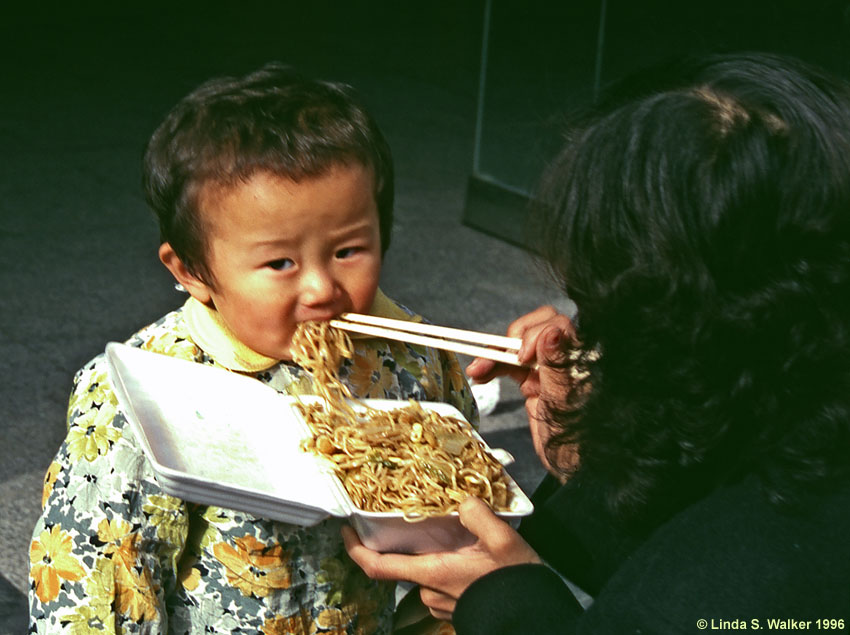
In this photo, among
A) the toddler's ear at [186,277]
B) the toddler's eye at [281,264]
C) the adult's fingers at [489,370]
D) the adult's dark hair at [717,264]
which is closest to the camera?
the adult's dark hair at [717,264]

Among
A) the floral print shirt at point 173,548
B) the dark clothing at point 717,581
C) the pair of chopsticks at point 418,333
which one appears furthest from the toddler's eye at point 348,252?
the dark clothing at point 717,581

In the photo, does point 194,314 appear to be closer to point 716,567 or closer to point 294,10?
point 716,567

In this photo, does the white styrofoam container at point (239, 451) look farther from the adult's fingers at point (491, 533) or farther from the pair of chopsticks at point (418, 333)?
the pair of chopsticks at point (418, 333)

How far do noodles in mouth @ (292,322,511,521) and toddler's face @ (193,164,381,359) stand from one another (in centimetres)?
6

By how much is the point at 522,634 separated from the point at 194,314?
2.68 feet

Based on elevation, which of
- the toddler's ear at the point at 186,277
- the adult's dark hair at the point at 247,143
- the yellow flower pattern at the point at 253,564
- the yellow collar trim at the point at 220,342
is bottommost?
the yellow flower pattern at the point at 253,564

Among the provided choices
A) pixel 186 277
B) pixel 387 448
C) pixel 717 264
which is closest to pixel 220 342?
pixel 186 277

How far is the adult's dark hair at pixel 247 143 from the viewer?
195 cm

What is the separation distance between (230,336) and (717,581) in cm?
94

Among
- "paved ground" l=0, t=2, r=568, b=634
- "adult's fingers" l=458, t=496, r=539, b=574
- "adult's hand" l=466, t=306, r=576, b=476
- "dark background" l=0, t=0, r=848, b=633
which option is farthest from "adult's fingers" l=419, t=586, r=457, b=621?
"dark background" l=0, t=0, r=848, b=633

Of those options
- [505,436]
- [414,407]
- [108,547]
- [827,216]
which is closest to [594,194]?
[827,216]

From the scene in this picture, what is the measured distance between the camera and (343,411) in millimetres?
2057

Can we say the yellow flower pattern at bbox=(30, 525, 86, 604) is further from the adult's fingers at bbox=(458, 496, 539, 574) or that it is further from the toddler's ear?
the adult's fingers at bbox=(458, 496, 539, 574)

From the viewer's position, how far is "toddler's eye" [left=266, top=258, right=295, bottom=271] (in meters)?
1.97
